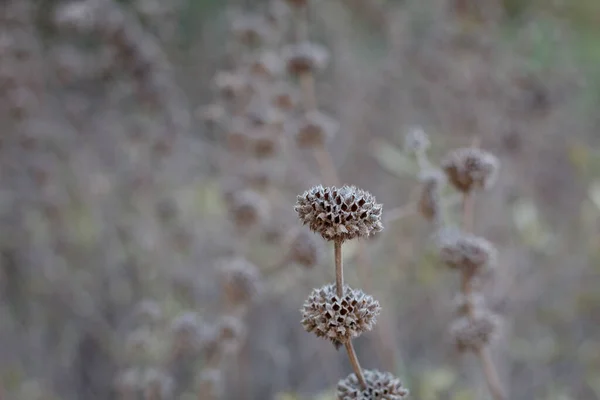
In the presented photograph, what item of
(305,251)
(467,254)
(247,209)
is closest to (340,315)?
(467,254)

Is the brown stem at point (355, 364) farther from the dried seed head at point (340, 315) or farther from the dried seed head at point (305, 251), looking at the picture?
the dried seed head at point (305, 251)

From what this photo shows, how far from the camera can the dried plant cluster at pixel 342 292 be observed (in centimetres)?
86

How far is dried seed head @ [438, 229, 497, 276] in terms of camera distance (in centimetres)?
124

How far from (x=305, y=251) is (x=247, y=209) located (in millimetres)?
288

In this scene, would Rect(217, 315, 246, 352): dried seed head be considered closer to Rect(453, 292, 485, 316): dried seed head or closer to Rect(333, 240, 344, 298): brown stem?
Rect(453, 292, 485, 316): dried seed head

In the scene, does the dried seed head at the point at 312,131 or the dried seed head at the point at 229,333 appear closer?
the dried seed head at the point at 229,333

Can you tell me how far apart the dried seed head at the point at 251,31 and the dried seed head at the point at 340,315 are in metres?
1.29

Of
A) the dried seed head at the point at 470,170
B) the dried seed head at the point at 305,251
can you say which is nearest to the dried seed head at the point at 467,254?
the dried seed head at the point at 470,170

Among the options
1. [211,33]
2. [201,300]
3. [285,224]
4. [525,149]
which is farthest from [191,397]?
[211,33]

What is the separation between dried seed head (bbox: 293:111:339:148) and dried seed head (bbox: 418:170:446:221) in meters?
0.40

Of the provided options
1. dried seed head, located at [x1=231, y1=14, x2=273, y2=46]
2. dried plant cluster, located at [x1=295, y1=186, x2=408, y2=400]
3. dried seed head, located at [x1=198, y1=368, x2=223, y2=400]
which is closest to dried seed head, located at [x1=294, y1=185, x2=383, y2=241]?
dried plant cluster, located at [x1=295, y1=186, x2=408, y2=400]

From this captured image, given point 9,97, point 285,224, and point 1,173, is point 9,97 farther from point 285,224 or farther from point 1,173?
point 285,224

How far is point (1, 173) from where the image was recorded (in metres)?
2.72

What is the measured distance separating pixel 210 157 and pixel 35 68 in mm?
815
